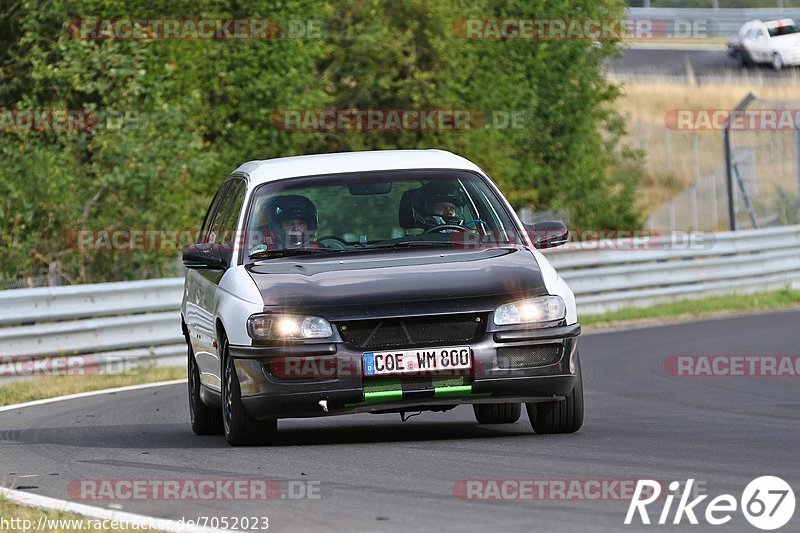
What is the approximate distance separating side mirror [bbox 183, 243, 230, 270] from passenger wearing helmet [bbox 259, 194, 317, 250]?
0.27m

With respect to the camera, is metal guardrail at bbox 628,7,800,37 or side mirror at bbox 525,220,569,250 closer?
side mirror at bbox 525,220,569,250

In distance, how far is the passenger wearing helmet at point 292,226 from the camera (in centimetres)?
991

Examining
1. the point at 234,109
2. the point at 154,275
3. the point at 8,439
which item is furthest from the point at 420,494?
the point at 234,109

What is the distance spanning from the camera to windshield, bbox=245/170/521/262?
9.91m

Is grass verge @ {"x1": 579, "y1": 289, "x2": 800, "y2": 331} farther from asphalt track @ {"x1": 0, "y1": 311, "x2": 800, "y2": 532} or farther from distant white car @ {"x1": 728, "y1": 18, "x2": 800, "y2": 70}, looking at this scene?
distant white car @ {"x1": 728, "y1": 18, "x2": 800, "y2": 70}

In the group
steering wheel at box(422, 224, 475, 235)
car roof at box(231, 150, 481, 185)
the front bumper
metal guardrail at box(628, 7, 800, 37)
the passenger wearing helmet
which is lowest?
the front bumper

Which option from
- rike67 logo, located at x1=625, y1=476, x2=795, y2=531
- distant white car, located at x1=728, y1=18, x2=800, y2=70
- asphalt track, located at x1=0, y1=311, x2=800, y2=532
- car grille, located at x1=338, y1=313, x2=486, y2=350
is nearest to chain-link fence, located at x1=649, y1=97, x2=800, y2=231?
distant white car, located at x1=728, y1=18, x2=800, y2=70

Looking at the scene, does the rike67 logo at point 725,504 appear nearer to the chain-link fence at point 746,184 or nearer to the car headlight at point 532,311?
the car headlight at point 532,311

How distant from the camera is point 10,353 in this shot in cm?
1650

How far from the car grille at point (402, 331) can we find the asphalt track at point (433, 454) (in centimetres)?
57

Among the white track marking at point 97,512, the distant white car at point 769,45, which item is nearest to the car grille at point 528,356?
the white track marking at point 97,512

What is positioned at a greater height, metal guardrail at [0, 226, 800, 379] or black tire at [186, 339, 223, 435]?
black tire at [186, 339, 223, 435]

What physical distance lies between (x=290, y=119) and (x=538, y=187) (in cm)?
934

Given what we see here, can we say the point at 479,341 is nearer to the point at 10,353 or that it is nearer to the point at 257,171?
the point at 257,171
